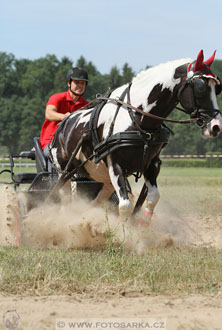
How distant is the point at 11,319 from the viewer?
Answer: 362 centimetres

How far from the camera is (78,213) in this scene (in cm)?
709

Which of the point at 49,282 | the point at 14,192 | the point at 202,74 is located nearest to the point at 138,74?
the point at 202,74

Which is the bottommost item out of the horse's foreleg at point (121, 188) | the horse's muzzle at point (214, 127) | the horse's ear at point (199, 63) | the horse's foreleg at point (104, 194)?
the horse's foreleg at point (104, 194)

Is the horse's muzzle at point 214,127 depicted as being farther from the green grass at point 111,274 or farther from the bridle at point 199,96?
the green grass at point 111,274

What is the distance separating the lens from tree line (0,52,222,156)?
166 ft

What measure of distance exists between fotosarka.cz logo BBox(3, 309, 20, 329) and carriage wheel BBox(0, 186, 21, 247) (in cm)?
303

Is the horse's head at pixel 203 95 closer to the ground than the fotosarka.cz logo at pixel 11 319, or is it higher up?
higher up

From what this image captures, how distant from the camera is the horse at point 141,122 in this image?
535cm

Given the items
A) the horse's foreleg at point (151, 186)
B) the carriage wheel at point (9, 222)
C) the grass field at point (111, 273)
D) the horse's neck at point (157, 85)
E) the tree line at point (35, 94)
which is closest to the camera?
the grass field at point (111, 273)

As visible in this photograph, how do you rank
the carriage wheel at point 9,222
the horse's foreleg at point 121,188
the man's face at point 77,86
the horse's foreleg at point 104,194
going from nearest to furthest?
the horse's foreleg at point 121,188 → the carriage wheel at point 9,222 → the horse's foreleg at point 104,194 → the man's face at point 77,86

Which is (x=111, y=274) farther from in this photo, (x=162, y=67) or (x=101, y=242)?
(x=162, y=67)

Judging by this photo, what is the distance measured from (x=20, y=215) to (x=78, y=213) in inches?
28.7

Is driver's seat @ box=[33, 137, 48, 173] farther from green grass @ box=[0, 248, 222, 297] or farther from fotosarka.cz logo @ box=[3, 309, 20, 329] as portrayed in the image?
fotosarka.cz logo @ box=[3, 309, 20, 329]

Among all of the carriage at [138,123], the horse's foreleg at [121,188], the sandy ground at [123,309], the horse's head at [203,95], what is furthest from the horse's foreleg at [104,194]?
the sandy ground at [123,309]
